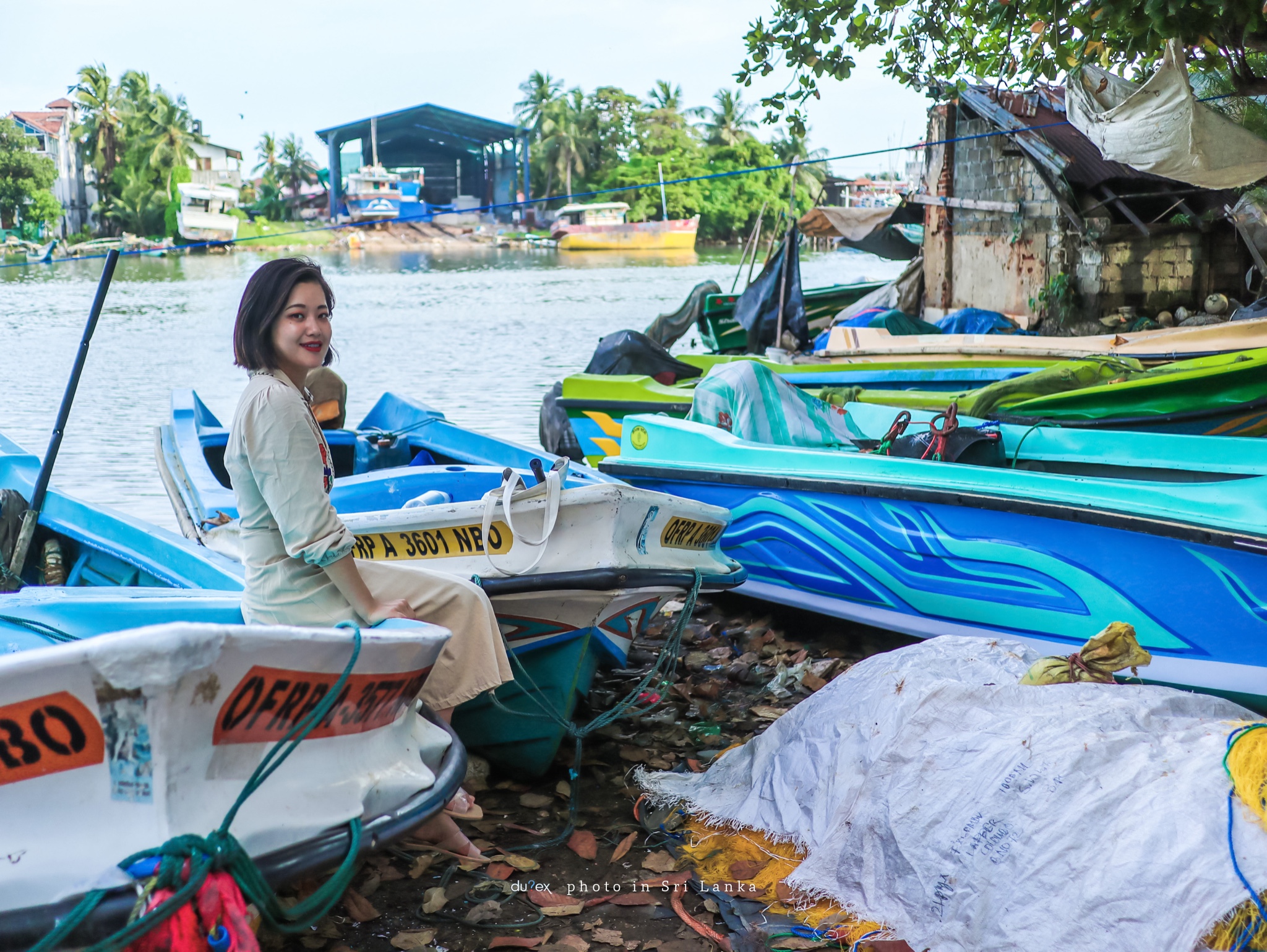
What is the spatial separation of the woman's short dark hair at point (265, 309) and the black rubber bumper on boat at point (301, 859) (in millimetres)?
1143

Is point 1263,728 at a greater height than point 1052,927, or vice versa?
point 1263,728

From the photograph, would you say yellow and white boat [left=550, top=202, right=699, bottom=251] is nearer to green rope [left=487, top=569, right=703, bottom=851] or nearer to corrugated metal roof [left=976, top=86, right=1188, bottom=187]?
corrugated metal roof [left=976, top=86, right=1188, bottom=187]

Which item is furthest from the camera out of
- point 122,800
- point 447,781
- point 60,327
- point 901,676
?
point 60,327

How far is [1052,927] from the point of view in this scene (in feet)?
9.27

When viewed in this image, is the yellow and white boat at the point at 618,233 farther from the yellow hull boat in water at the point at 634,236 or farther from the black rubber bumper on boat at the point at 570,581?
the black rubber bumper on boat at the point at 570,581

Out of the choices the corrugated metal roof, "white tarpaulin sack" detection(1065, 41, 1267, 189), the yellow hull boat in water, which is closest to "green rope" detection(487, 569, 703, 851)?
"white tarpaulin sack" detection(1065, 41, 1267, 189)

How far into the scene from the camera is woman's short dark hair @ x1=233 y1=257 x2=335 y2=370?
118 inches

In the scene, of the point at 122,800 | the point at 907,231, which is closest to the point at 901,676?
the point at 122,800

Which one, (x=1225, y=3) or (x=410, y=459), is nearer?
(x=1225, y=3)

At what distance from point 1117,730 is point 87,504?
4868 mm

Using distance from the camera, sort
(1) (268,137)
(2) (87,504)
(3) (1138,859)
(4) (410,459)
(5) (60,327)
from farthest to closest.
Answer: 1. (1) (268,137)
2. (5) (60,327)
3. (4) (410,459)
4. (2) (87,504)
5. (3) (1138,859)

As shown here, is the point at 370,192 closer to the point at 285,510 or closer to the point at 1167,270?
the point at 1167,270

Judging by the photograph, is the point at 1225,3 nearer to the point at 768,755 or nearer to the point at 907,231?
the point at 768,755

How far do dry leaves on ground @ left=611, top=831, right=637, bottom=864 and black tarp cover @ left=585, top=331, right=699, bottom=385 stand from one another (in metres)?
7.02
